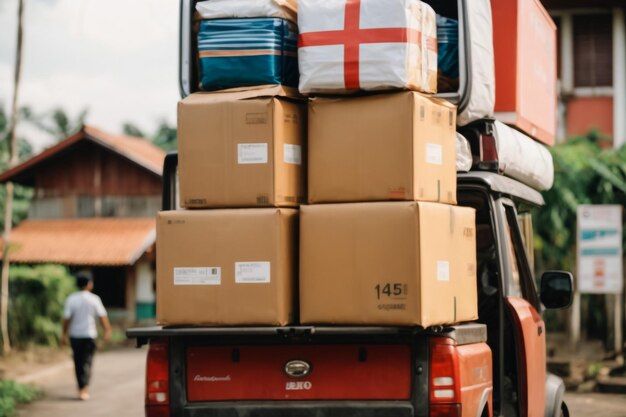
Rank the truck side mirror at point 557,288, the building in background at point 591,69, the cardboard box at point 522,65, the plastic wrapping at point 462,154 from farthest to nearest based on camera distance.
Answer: the building in background at point 591,69 → the cardboard box at point 522,65 → the truck side mirror at point 557,288 → the plastic wrapping at point 462,154

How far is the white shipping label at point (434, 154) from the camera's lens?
18.2ft

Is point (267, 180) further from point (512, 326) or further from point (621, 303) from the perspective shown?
point (621, 303)

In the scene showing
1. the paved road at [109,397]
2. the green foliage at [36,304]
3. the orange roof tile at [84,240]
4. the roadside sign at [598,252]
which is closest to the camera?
the paved road at [109,397]

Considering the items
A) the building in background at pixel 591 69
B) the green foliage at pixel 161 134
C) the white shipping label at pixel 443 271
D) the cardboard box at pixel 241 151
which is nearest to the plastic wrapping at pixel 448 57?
the cardboard box at pixel 241 151

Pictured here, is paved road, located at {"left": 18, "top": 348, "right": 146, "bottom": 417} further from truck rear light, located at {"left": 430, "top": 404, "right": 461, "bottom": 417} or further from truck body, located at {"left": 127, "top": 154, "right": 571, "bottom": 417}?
truck rear light, located at {"left": 430, "top": 404, "right": 461, "bottom": 417}

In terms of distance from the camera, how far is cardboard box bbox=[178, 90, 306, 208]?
557 centimetres

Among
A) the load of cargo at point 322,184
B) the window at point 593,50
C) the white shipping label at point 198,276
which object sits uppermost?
the window at point 593,50

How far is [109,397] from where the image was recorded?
601 inches

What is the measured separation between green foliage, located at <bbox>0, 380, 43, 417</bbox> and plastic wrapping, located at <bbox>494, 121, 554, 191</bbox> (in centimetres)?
779

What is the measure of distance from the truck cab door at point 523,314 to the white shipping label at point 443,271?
95 cm

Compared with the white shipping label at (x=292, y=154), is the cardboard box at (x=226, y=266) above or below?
below

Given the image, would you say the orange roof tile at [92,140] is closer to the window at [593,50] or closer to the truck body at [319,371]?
the window at [593,50]

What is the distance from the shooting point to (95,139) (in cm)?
3183

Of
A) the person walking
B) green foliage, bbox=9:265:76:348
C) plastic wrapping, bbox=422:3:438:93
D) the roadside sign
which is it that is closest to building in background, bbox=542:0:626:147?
the roadside sign
